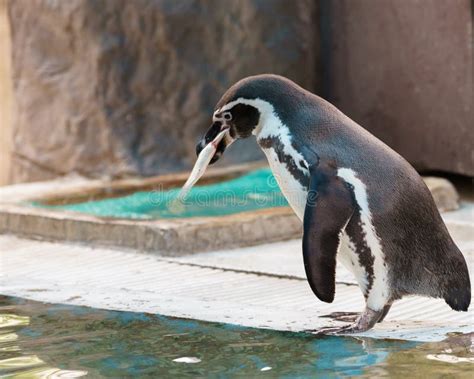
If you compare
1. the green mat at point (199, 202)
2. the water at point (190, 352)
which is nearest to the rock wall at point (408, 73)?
the green mat at point (199, 202)

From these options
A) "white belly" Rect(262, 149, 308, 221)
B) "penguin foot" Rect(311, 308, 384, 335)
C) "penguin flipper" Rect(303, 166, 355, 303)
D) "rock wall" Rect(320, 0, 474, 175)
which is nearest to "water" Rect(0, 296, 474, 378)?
"penguin foot" Rect(311, 308, 384, 335)

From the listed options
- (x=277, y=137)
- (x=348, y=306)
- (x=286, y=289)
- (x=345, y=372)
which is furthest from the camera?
(x=286, y=289)

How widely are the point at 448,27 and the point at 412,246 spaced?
3.86 m

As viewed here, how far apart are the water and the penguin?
22cm

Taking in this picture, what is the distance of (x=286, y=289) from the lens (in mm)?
5004

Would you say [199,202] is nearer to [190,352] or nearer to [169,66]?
[169,66]

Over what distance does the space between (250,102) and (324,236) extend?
643mm

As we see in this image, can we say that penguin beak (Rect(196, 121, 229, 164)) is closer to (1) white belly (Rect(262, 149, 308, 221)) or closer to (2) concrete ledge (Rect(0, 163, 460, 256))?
(1) white belly (Rect(262, 149, 308, 221))

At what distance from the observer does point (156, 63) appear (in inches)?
346

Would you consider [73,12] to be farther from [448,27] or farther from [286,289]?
[286,289]

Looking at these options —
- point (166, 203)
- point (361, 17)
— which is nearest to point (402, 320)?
point (166, 203)

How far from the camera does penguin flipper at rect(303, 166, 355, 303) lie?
3.83 metres

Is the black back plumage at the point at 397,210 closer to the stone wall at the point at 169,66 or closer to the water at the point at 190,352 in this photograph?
the water at the point at 190,352

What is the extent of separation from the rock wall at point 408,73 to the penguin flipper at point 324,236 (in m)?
3.77
